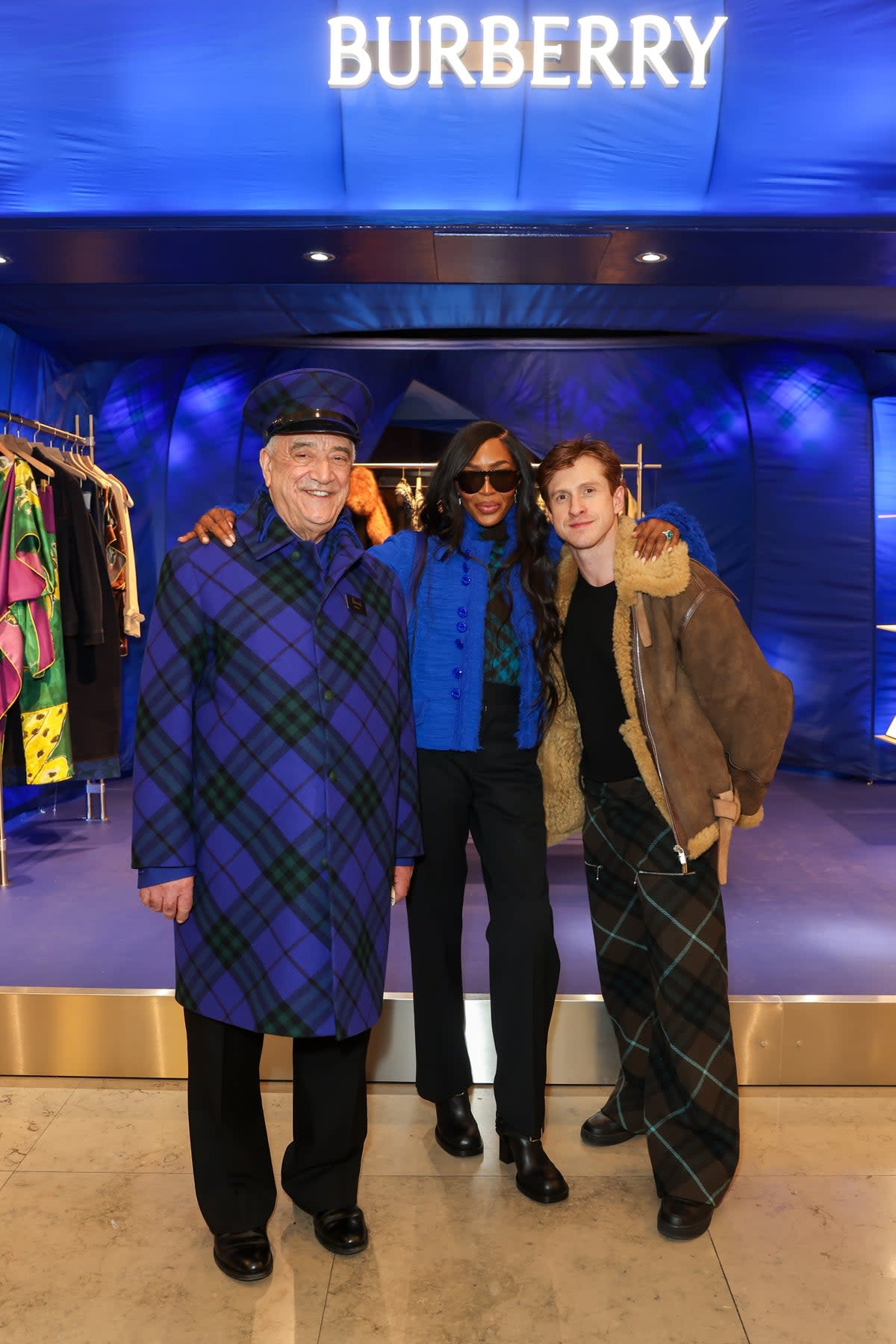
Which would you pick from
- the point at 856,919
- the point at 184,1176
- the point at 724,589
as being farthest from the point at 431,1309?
the point at 856,919

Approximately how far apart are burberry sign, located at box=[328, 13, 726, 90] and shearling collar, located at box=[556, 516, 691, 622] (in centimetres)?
147

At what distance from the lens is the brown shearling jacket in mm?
2254

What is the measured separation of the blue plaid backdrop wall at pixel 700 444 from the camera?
21.7ft

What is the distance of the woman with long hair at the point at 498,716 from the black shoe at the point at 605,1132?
235mm

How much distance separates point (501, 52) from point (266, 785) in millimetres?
2180

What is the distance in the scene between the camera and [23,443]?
458 cm

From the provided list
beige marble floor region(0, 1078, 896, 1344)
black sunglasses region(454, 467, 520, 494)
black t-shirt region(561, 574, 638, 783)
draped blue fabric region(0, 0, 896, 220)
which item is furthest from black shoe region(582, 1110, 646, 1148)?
draped blue fabric region(0, 0, 896, 220)

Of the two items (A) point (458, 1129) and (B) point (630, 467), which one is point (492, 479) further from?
(B) point (630, 467)

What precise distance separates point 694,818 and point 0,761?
3060mm

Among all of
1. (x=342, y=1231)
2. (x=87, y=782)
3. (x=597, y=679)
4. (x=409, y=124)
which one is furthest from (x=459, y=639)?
(x=87, y=782)

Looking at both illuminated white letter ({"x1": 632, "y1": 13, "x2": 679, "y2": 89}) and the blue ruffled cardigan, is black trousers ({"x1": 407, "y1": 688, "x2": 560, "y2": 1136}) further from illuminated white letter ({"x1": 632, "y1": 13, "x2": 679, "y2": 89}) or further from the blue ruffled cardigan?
illuminated white letter ({"x1": 632, "y1": 13, "x2": 679, "y2": 89})

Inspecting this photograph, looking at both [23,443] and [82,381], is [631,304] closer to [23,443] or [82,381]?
[23,443]

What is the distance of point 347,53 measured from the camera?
9.89 feet

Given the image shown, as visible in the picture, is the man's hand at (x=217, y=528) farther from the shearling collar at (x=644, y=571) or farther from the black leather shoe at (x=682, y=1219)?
the black leather shoe at (x=682, y=1219)
